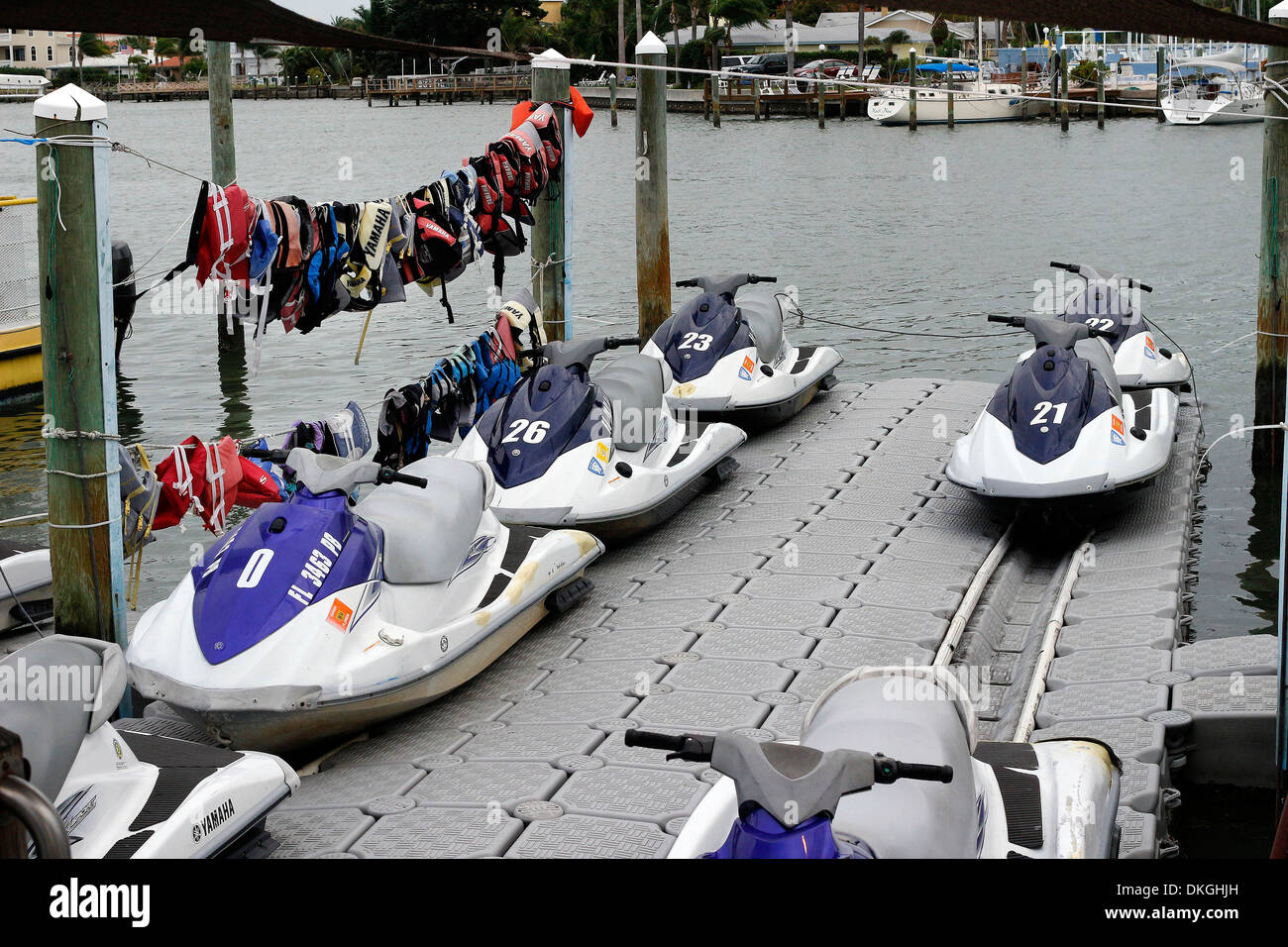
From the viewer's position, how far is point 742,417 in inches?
425

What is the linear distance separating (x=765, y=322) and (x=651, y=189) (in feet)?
6.78

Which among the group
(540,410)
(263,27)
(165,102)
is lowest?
(540,410)

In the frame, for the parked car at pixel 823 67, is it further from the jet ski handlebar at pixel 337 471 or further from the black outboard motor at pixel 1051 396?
the jet ski handlebar at pixel 337 471

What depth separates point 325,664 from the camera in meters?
5.74

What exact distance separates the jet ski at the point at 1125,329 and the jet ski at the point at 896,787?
6888 millimetres

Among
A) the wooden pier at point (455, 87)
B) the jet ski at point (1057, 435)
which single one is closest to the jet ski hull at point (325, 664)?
the jet ski at point (1057, 435)

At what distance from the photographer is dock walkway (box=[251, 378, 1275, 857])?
532 cm

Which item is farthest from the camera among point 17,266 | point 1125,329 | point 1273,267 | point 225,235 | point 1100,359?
point 17,266

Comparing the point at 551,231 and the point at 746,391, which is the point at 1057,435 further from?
the point at 551,231

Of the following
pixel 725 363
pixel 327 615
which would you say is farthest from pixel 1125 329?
pixel 327 615

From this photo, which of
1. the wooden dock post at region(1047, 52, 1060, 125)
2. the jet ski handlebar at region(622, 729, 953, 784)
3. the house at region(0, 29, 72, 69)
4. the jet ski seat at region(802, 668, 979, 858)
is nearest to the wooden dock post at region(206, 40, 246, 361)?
the jet ski seat at region(802, 668, 979, 858)

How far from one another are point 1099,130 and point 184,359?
132 feet
